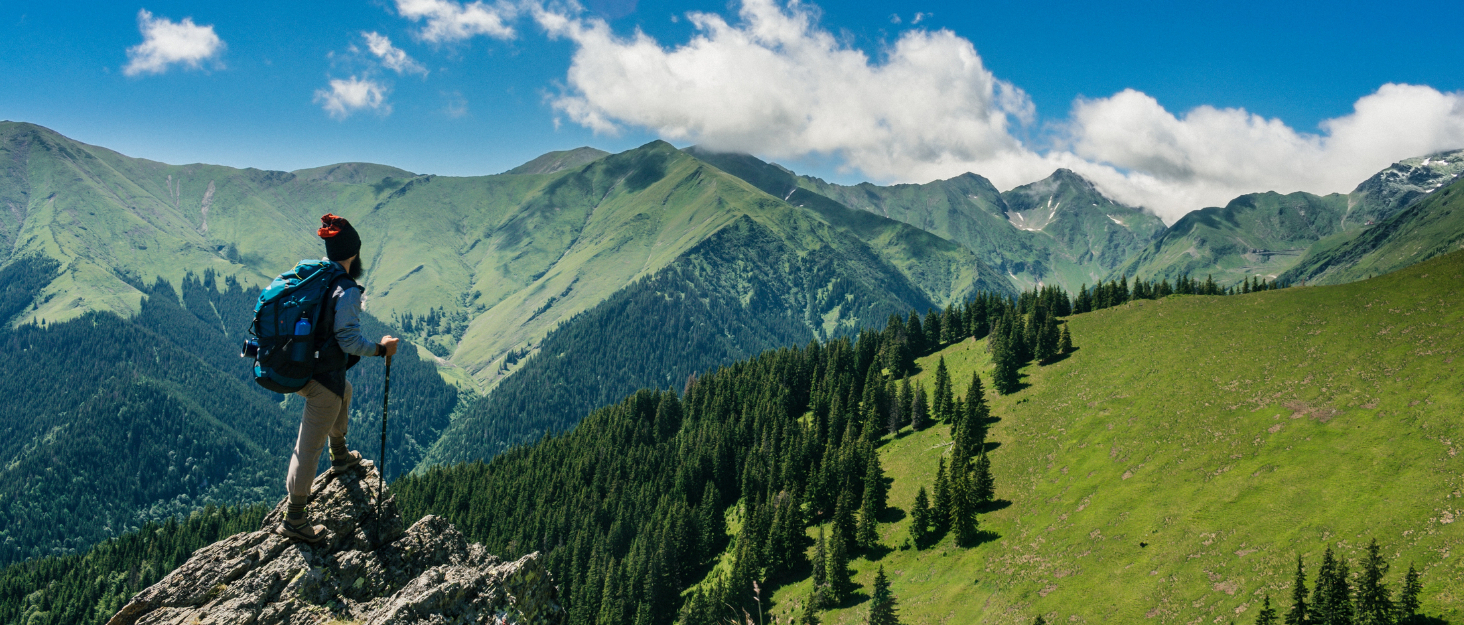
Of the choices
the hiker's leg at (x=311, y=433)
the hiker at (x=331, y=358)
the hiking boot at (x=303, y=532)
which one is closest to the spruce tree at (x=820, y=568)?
the hiking boot at (x=303, y=532)

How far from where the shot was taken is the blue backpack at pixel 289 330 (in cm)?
940

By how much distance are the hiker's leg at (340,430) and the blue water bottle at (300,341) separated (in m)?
1.01

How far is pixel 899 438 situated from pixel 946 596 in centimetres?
4124

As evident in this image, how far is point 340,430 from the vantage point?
1107cm

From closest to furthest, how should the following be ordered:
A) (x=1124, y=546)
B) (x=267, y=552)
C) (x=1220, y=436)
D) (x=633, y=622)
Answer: (x=267, y=552) → (x=1124, y=546) → (x=1220, y=436) → (x=633, y=622)

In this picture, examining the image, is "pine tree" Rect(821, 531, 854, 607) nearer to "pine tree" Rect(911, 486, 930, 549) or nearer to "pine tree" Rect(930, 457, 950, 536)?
"pine tree" Rect(911, 486, 930, 549)

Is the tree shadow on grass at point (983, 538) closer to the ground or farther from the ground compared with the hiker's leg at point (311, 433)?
closer to the ground

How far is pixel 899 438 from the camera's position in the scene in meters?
110

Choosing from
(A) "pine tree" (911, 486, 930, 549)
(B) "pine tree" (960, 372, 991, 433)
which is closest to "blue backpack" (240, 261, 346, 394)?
(A) "pine tree" (911, 486, 930, 549)

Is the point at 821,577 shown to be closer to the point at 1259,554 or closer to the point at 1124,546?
the point at 1124,546

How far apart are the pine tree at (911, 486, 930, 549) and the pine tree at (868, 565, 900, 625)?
6.83 m

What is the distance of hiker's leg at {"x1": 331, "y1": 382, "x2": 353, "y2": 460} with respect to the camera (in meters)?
10.6

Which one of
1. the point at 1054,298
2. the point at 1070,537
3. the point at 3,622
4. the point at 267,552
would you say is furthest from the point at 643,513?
the point at 3,622

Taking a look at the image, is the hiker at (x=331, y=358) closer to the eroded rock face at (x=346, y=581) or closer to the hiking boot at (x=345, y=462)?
the eroded rock face at (x=346, y=581)
